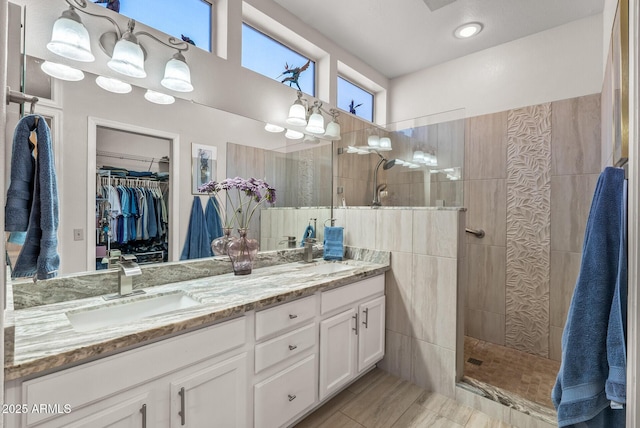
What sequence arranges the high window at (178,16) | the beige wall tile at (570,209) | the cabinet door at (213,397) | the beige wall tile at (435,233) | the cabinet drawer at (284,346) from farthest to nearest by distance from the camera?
the beige wall tile at (570,209)
the beige wall tile at (435,233)
the high window at (178,16)
the cabinet drawer at (284,346)
the cabinet door at (213,397)

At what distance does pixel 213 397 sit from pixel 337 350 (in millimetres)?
838

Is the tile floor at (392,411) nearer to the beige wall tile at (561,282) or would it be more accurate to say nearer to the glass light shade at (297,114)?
the beige wall tile at (561,282)

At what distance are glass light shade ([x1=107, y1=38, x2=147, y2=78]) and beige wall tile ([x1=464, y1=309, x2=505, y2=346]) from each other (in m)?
3.28

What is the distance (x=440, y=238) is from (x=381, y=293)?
0.60m

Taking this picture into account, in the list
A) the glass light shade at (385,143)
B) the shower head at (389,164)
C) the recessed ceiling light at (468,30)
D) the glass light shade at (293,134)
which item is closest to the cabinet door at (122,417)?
the glass light shade at (293,134)

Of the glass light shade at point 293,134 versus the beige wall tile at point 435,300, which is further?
the glass light shade at point 293,134

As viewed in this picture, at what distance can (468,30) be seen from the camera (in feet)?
8.36

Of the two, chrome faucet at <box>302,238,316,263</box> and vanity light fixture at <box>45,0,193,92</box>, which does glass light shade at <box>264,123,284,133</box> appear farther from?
chrome faucet at <box>302,238,316,263</box>

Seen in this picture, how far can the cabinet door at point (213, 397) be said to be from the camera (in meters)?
1.13

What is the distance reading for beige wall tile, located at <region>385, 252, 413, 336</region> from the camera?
85.7 inches

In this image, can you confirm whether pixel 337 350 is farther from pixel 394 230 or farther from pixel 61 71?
pixel 61 71

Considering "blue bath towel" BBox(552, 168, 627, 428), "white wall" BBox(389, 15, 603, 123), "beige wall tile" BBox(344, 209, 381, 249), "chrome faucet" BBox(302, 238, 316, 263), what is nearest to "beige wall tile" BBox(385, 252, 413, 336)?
"beige wall tile" BBox(344, 209, 381, 249)

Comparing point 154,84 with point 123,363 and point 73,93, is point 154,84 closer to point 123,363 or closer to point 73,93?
point 73,93

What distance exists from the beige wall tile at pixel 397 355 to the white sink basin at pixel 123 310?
60.8 inches
